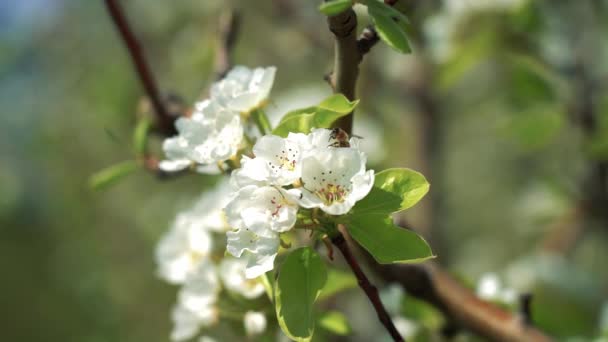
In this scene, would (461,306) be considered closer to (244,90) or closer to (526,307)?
(526,307)

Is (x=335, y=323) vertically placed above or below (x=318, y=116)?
below

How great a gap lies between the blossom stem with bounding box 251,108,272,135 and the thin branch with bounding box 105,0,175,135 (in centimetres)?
33

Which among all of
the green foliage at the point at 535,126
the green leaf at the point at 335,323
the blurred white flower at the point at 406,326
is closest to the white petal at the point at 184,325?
the green leaf at the point at 335,323

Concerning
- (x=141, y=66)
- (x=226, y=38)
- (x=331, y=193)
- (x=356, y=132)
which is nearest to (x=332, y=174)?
(x=331, y=193)

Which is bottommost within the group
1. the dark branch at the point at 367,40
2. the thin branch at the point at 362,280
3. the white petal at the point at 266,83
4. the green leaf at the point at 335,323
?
the green leaf at the point at 335,323

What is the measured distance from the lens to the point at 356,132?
1891 millimetres

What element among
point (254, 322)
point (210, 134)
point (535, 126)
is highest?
point (210, 134)

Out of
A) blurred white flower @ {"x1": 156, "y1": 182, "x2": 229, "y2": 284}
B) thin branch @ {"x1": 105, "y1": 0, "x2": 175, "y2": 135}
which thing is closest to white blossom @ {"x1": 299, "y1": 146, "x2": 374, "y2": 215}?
blurred white flower @ {"x1": 156, "y1": 182, "x2": 229, "y2": 284}

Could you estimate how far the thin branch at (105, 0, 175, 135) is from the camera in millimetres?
966

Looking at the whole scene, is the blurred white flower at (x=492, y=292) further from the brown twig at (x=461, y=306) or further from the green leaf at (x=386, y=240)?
the green leaf at (x=386, y=240)

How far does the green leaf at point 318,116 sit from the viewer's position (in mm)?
603

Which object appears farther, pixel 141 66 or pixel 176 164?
pixel 141 66

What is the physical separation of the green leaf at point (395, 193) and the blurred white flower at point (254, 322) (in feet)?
0.86

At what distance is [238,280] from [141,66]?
35 centimetres
